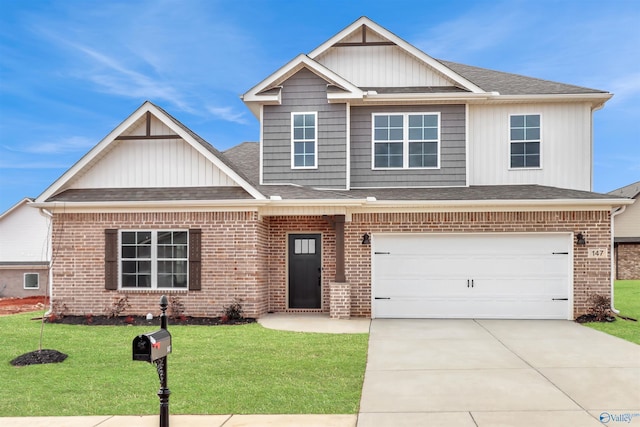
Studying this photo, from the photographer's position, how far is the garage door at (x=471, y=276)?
14766 mm

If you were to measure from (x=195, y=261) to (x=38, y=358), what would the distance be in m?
5.13

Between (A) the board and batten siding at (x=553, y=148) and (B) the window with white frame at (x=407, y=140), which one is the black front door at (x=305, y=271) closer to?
(B) the window with white frame at (x=407, y=140)

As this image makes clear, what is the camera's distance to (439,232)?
14.9 meters

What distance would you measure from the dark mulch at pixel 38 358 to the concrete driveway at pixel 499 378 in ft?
17.1

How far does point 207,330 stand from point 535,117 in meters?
10.8

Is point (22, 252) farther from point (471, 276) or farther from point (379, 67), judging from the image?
point (471, 276)

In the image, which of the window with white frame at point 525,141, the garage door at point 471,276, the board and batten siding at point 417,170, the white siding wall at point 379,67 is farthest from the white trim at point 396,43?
the garage door at point 471,276

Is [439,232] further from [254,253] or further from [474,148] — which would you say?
[254,253]

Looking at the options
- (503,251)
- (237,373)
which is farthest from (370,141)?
(237,373)

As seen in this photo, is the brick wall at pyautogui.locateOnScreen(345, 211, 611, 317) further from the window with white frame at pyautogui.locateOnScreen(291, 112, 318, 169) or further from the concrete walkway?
the concrete walkway

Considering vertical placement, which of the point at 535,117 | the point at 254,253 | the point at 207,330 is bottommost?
the point at 207,330

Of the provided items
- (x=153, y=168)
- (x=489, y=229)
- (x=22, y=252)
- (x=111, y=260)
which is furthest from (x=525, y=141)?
(x=22, y=252)

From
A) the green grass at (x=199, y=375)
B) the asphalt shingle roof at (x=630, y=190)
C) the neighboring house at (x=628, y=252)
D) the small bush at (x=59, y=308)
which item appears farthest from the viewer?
the asphalt shingle roof at (x=630, y=190)

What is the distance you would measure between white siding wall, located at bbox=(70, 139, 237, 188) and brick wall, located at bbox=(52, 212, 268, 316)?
88cm
